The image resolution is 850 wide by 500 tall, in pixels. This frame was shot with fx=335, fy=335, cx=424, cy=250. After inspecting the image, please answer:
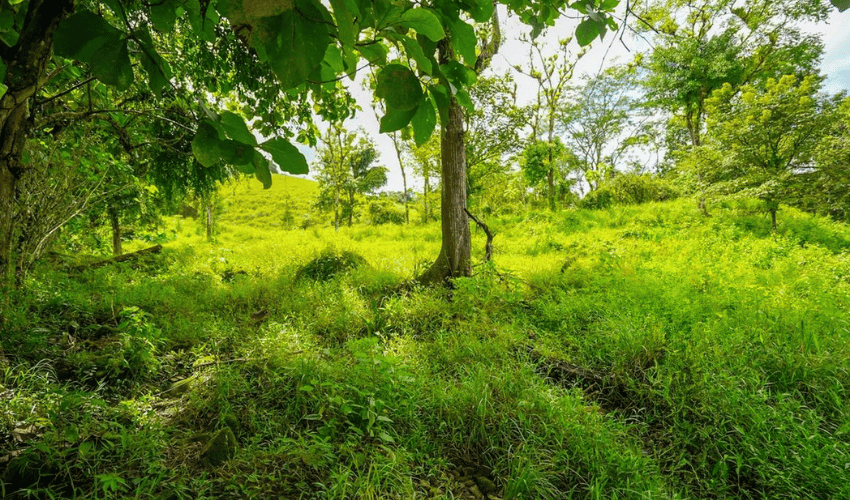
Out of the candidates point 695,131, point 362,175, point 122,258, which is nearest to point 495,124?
point 695,131

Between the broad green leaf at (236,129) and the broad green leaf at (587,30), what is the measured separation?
87 centimetres

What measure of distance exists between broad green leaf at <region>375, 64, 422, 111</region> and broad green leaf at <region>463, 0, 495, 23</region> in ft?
1.21

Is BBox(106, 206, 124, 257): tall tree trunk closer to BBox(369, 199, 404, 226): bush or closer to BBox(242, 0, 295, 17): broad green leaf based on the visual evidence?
BBox(242, 0, 295, 17): broad green leaf

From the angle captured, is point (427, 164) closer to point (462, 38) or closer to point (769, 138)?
point (769, 138)

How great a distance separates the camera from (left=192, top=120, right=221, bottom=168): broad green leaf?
55 centimetres

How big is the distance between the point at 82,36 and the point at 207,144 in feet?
0.68

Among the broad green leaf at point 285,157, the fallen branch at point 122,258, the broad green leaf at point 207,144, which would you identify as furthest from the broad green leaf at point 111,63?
the fallen branch at point 122,258

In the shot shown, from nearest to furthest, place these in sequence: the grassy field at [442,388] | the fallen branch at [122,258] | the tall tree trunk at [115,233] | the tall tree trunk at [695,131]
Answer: the grassy field at [442,388] → the fallen branch at [122,258] → the tall tree trunk at [115,233] → the tall tree trunk at [695,131]

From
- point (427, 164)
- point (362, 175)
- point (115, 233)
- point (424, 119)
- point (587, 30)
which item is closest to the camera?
point (424, 119)

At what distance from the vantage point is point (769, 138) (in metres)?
6.66

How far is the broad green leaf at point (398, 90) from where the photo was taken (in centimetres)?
52

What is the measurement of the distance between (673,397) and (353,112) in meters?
3.30

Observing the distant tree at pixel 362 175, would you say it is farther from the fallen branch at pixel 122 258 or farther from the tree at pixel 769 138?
the tree at pixel 769 138

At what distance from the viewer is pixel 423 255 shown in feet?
23.8
